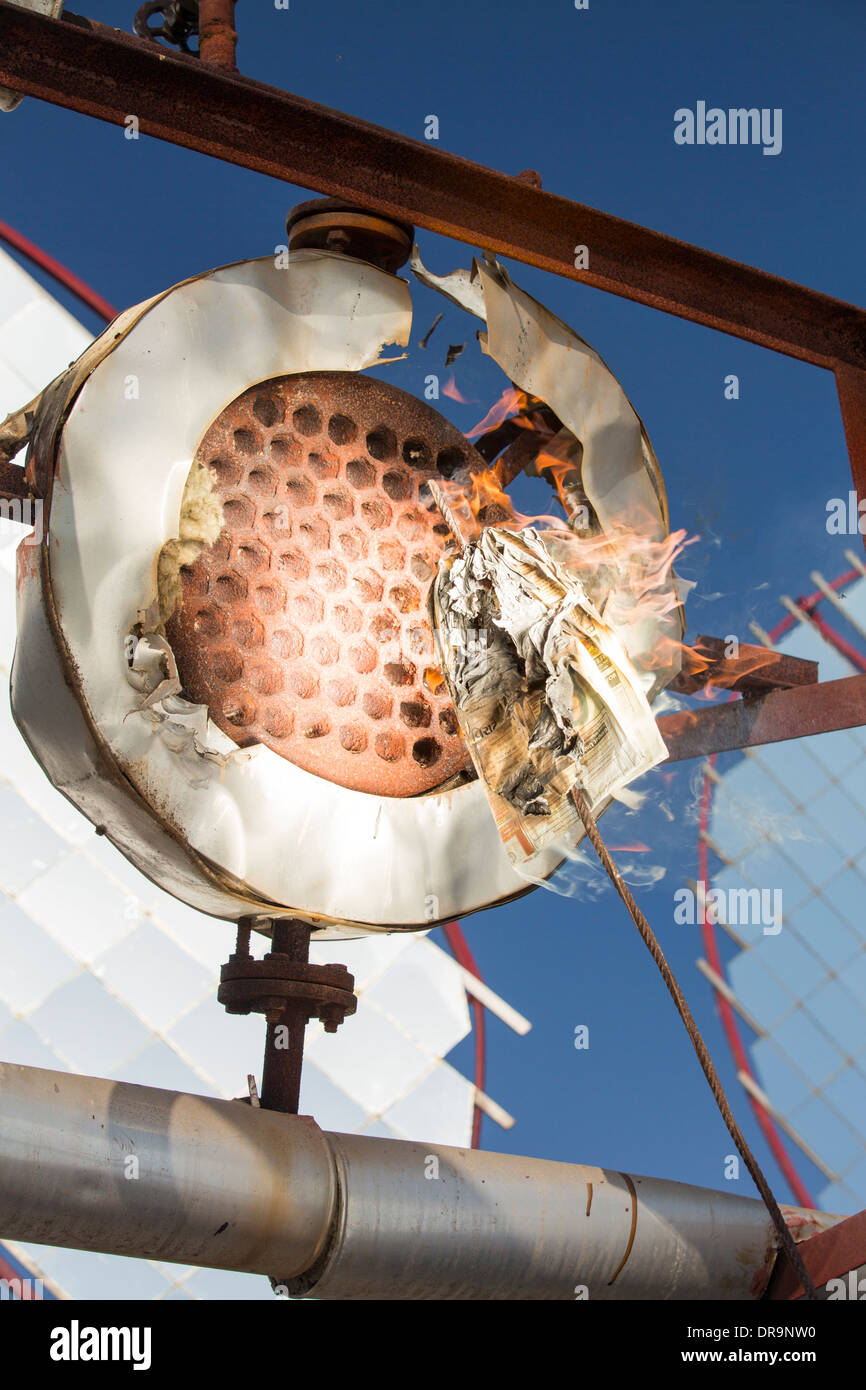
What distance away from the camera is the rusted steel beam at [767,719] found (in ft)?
9.57

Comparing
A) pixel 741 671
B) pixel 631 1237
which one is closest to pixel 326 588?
pixel 741 671

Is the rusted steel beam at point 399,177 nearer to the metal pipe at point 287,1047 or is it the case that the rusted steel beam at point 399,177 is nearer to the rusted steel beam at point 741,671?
the rusted steel beam at point 741,671

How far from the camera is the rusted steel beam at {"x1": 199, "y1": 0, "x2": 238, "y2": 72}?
7.27ft

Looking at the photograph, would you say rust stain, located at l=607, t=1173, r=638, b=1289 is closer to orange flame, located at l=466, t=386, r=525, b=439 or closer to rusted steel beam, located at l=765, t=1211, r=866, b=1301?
rusted steel beam, located at l=765, t=1211, r=866, b=1301

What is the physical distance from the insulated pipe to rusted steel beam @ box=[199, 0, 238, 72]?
1.62 m

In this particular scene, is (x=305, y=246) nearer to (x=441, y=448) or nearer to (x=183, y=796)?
(x=441, y=448)

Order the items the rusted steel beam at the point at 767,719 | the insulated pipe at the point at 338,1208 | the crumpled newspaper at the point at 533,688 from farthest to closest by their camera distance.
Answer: the rusted steel beam at the point at 767,719, the crumpled newspaper at the point at 533,688, the insulated pipe at the point at 338,1208

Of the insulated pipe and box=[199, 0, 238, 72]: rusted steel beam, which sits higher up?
box=[199, 0, 238, 72]: rusted steel beam

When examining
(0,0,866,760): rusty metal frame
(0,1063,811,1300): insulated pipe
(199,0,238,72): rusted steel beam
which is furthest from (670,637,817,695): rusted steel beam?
(199,0,238,72): rusted steel beam

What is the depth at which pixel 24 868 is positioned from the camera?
402cm

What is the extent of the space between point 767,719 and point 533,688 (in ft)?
3.68

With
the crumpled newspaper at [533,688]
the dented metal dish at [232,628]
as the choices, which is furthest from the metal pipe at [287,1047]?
the crumpled newspaper at [533,688]

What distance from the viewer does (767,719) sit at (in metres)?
3.11
